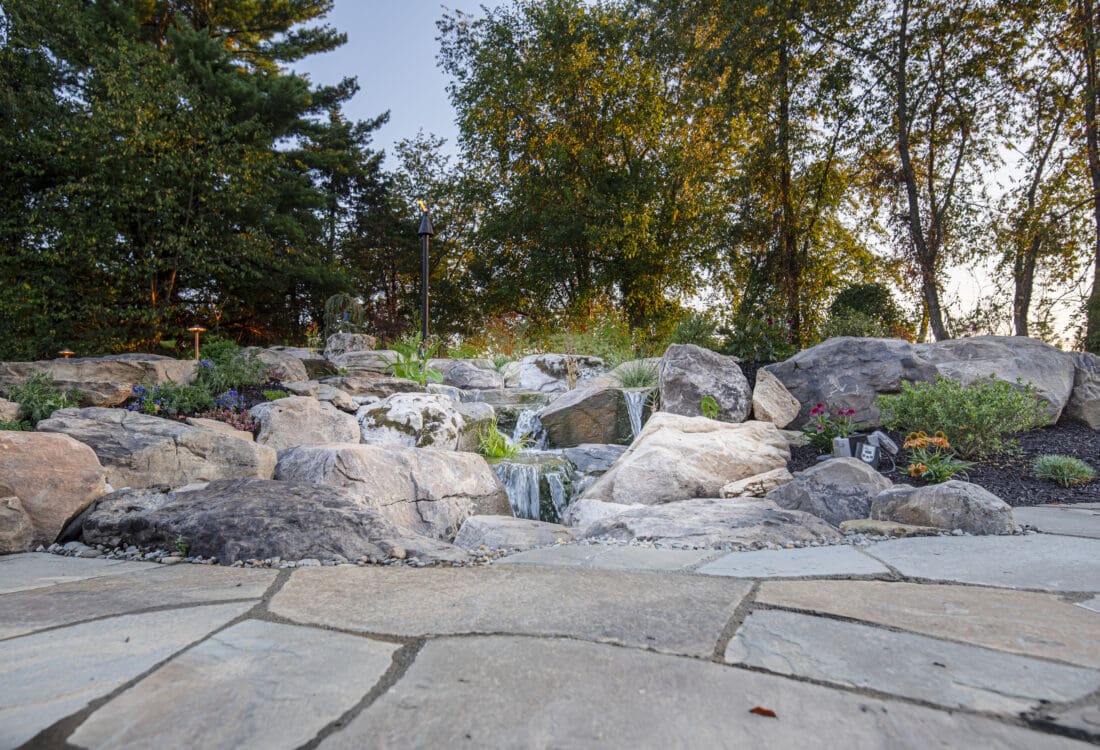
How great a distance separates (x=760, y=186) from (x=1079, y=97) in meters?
4.43

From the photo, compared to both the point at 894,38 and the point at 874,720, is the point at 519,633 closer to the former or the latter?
the point at 874,720

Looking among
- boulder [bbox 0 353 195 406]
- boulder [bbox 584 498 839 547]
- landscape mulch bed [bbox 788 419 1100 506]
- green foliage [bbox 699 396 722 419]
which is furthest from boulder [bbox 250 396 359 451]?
landscape mulch bed [bbox 788 419 1100 506]

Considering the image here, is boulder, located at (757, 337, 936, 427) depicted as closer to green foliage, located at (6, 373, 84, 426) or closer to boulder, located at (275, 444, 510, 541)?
boulder, located at (275, 444, 510, 541)

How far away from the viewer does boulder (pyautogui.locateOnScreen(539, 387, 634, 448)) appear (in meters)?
6.16

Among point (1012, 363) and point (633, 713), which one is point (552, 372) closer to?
point (1012, 363)

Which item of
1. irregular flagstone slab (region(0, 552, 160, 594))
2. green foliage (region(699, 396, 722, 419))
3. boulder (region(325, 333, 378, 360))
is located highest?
boulder (region(325, 333, 378, 360))

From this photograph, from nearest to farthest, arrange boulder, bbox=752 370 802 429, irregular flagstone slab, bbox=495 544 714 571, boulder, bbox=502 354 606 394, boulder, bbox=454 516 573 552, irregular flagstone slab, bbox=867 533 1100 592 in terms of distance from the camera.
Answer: irregular flagstone slab, bbox=867 533 1100 592 < irregular flagstone slab, bbox=495 544 714 571 < boulder, bbox=454 516 573 552 < boulder, bbox=752 370 802 429 < boulder, bbox=502 354 606 394

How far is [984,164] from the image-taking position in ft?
31.9

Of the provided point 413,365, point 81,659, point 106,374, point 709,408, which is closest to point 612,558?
point 81,659

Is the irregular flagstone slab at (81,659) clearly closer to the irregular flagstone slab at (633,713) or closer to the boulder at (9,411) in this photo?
the irregular flagstone slab at (633,713)

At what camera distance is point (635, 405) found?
634 centimetres

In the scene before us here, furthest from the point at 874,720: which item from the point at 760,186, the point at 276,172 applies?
the point at 276,172

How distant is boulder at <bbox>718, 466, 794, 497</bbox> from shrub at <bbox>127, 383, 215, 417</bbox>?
4.61 m

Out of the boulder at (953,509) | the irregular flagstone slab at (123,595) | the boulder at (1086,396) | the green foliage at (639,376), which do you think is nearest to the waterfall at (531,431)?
the green foliage at (639,376)
